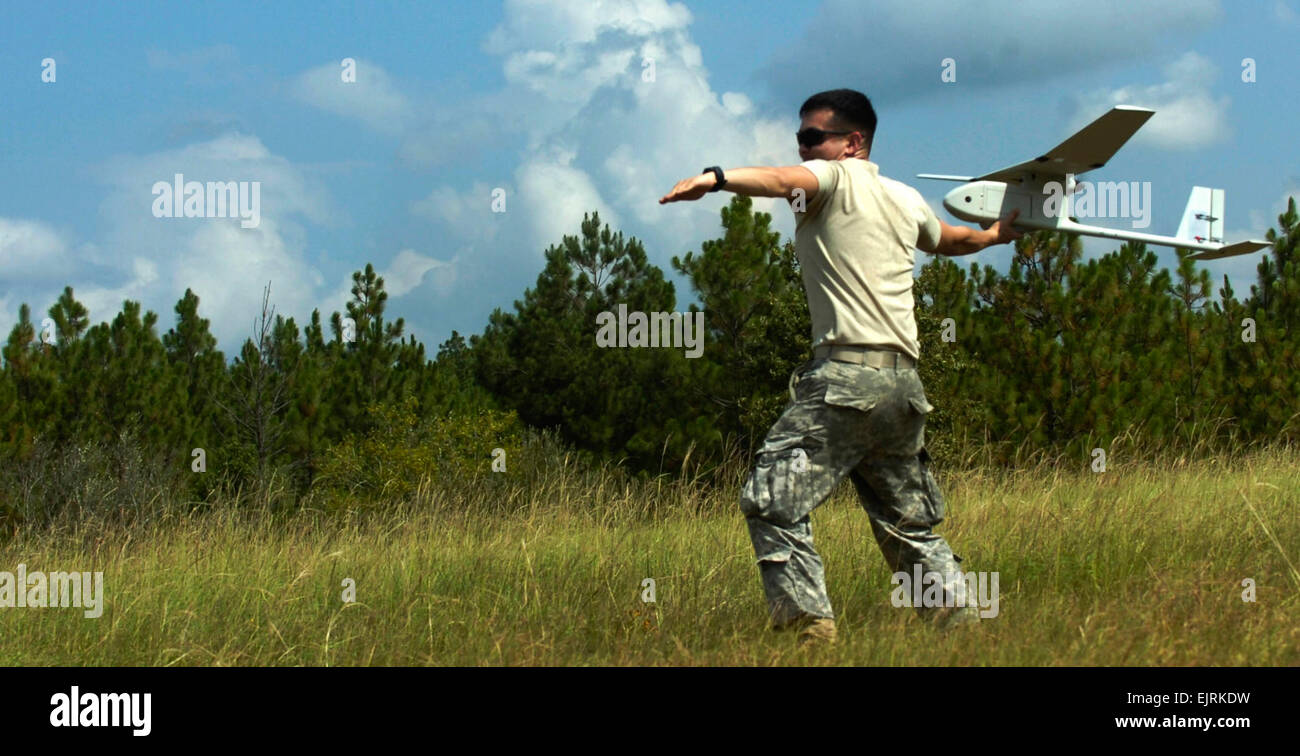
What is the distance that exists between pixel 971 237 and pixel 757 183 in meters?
1.44

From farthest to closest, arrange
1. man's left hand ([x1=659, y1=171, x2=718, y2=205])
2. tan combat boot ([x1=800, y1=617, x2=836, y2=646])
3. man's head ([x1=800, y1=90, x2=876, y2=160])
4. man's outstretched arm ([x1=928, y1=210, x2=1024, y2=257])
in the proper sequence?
man's outstretched arm ([x1=928, y1=210, x2=1024, y2=257]) < man's head ([x1=800, y1=90, x2=876, y2=160]) < tan combat boot ([x1=800, y1=617, x2=836, y2=646]) < man's left hand ([x1=659, y1=171, x2=718, y2=205])

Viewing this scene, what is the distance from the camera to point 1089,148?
4953 mm

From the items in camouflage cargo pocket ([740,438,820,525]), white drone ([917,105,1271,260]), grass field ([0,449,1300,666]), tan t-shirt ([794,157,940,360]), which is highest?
white drone ([917,105,1271,260])

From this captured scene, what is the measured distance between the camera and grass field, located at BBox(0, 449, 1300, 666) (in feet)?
13.6

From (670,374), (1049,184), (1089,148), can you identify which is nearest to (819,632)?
(1049,184)

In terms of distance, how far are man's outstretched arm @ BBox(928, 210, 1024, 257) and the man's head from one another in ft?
1.87

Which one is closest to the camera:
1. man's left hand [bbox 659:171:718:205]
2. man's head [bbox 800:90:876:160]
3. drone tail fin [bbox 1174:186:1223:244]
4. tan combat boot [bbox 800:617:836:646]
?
man's left hand [bbox 659:171:718:205]

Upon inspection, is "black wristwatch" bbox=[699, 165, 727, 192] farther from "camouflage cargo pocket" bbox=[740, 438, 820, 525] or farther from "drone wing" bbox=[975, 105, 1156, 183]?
"drone wing" bbox=[975, 105, 1156, 183]

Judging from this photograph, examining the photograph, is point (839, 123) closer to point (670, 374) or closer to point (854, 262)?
point (854, 262)

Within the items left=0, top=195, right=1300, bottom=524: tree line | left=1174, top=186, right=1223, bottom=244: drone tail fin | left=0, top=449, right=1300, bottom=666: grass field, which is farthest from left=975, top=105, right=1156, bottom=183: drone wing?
left=0, top=195, right=1300, bottom=524: tree line
